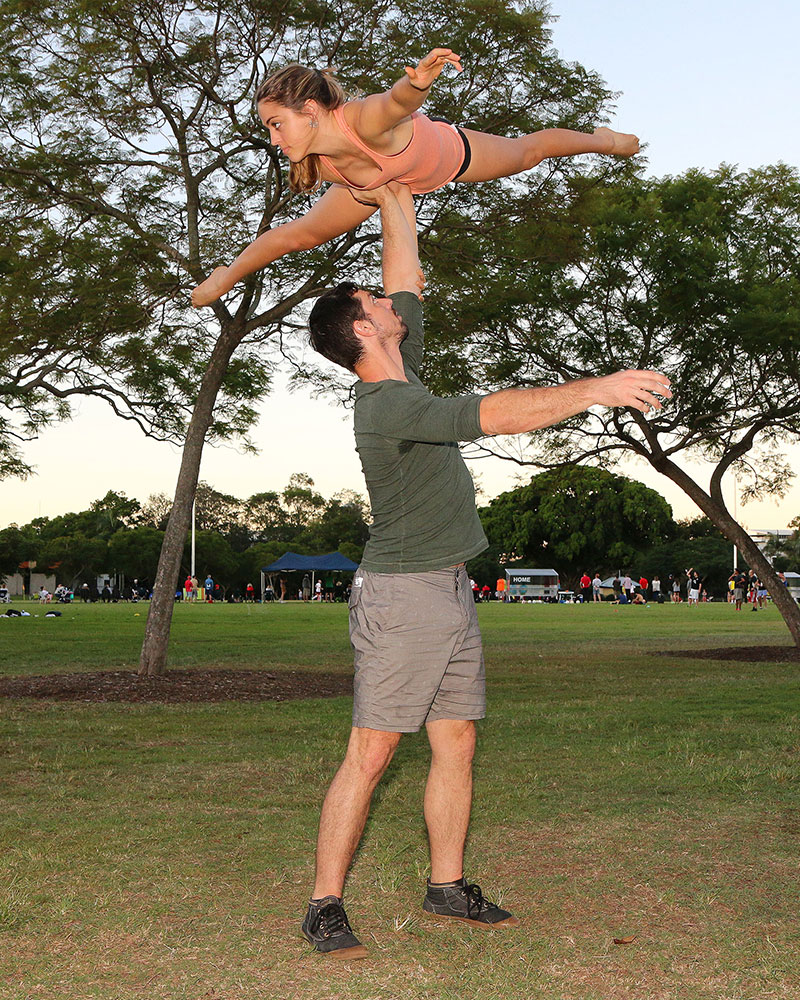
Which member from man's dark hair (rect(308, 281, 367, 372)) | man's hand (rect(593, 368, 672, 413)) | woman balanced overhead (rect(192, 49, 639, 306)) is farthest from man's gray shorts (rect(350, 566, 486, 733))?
woman balanced overhead (rect(192, 49, 639, 306))

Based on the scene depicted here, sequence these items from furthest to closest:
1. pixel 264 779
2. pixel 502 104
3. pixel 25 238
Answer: pixel 25 238 → pixel 502 104 → pixel 264 779

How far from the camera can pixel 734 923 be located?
13.6ft

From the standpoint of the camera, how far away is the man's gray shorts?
12.9ft

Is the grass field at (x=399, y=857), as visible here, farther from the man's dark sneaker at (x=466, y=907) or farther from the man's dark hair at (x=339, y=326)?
the man's dark hair at (x=339, y=326)

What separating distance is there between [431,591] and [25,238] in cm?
1180

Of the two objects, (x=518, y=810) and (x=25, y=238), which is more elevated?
(x=25, y=238)

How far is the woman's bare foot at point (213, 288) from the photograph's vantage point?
5.12m

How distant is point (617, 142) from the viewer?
5.60 meters

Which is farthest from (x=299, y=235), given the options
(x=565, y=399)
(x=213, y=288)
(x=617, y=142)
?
(x=565, y=399)

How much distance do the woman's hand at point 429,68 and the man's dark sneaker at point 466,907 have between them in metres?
2.95

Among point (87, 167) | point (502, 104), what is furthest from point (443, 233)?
point (87, 167)

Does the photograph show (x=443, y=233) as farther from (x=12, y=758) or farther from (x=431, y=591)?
(x=431, y=591)

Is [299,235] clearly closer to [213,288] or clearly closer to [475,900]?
[213,288]

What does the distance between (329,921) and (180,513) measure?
9.97 meters
